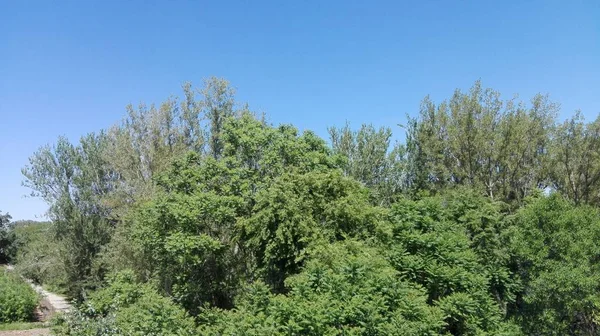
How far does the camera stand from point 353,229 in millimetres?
14500

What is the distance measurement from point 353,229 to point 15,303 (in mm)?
19130

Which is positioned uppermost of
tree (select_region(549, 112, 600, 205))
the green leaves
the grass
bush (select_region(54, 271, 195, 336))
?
tree (select_region(549, 112, 600, 205))

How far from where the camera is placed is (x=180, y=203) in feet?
48.3

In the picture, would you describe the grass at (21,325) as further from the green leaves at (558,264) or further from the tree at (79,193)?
the green leaves at (558,264)

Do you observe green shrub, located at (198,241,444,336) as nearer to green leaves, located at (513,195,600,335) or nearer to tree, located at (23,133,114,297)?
green leaves, located at (513,195,600,335)

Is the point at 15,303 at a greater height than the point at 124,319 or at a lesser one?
lesser

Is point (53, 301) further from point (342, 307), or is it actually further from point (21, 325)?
point (342, 307)

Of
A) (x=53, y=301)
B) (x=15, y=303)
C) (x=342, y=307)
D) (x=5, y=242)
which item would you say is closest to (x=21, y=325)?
(x=15, y=303)

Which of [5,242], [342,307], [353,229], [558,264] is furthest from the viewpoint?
[5,242]

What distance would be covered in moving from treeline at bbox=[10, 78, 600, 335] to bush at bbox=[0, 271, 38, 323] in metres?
3.62

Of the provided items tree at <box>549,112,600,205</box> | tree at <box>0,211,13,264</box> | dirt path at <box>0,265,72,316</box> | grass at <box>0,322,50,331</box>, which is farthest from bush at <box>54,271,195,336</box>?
tree at <box>0,211,13,264</box>

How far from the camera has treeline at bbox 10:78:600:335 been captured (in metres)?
10.7

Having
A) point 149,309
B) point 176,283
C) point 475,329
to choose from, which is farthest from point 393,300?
point 176,283

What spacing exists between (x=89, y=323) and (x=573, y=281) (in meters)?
12.6
